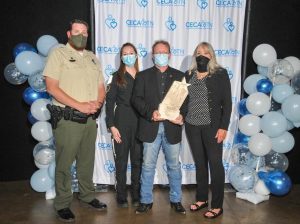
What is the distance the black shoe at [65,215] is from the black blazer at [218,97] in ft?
4.89

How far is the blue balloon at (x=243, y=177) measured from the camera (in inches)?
154

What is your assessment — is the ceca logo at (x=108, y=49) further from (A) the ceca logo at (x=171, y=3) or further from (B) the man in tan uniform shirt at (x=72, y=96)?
(A) the ceca logo at (x=171, y=3)

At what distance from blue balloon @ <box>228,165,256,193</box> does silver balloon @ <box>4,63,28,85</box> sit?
2.56m

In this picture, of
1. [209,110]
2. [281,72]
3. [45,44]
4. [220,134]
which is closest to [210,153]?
[220,134]

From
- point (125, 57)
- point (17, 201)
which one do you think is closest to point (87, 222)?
point (17, 201)

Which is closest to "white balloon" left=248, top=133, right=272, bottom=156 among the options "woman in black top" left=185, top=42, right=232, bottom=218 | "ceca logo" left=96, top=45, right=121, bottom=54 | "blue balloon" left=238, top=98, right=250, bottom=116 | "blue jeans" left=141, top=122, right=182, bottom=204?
"blue balloon" left=238, top=98, right=250, bottom=116

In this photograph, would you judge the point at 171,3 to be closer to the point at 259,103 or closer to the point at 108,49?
the point at 108,49

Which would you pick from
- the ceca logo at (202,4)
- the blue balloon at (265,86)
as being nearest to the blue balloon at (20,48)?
the ceca logo at (202,4)

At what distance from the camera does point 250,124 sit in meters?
3.90

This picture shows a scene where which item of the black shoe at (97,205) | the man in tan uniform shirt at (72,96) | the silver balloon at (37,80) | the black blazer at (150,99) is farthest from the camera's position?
the silver balloon at (37,80)

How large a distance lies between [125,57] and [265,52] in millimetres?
1573

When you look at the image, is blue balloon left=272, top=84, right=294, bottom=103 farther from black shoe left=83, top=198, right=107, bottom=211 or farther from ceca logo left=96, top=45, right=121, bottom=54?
black shoe left=83, top=198, right=107, bottom=211

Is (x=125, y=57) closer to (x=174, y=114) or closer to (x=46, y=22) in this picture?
(x=174, y=114)

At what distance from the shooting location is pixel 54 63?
10.5ft
